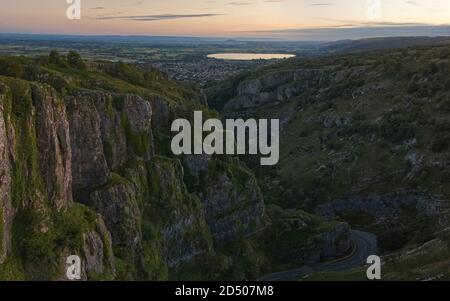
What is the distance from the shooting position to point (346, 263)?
102m

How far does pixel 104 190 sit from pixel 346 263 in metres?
48.9

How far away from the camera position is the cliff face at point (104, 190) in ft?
189

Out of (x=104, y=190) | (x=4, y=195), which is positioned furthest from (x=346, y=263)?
(x=4, y=195)

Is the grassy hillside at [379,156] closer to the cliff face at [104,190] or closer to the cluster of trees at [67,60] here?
the cliff face at [104,190]

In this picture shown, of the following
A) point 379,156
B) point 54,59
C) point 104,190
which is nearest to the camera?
point 104,190

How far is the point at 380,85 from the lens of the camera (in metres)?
173

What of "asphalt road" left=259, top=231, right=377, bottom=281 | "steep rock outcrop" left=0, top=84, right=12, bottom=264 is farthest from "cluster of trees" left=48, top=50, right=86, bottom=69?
"asphalt road" left=259, top=231, right=377, bottom=281

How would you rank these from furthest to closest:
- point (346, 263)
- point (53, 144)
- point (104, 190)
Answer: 1. point (346, 263)
2. point (104, 190)
3. point (53, 144)

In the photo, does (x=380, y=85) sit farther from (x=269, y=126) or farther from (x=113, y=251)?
(x=113, y=251)

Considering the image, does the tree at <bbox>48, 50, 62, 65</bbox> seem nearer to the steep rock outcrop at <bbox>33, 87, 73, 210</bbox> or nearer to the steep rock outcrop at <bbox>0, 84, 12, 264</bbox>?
the steep rock outcrop at <bbox>33, 87, 73, 210</bbox>

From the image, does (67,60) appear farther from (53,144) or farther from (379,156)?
(379,156)

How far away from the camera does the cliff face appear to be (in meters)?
57.7
